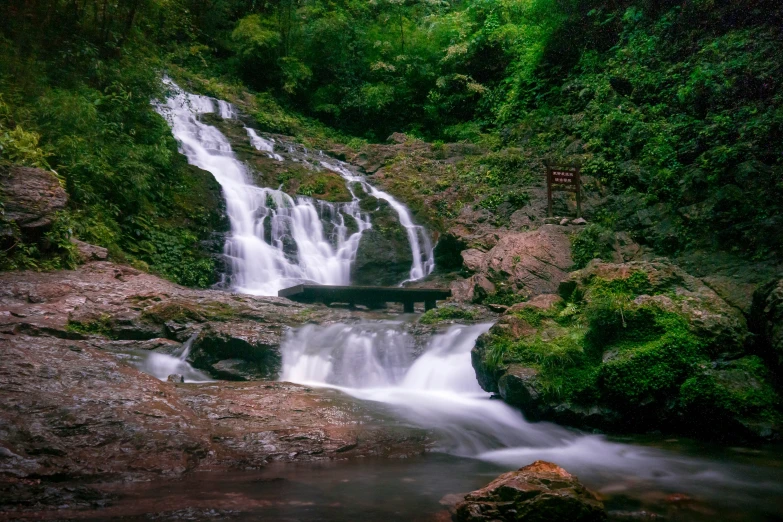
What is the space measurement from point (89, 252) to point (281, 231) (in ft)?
17.7

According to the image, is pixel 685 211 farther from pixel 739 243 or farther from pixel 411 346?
pixel 411 346

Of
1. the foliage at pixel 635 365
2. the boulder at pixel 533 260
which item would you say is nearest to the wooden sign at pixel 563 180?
the boulder at pixel 533 260

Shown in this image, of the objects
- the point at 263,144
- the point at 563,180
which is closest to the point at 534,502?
the point at 563,180

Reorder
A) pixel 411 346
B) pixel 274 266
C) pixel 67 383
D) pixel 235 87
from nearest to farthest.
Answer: pixel 67 383 < pixel 411 346 < pixel 274 266 < pixel 235 87

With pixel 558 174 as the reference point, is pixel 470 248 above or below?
below

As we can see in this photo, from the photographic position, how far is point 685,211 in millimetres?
12531

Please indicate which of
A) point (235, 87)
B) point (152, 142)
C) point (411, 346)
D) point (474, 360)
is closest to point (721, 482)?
point (474, 360)

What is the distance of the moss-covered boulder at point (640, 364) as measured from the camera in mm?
6320

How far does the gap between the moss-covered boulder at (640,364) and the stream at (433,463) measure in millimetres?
318

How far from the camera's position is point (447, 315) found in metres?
10.7

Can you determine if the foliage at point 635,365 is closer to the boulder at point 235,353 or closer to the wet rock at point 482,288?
the boulder at point 235,353

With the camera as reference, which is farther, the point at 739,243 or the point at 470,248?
the point at 470,248

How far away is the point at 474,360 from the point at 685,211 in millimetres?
7680

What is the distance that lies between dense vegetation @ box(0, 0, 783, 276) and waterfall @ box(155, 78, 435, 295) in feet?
3.15
